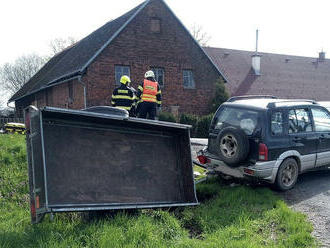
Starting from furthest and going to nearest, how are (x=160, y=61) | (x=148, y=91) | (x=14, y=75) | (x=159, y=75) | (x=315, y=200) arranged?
(x=14, y=75) < (x=159, y=75) < (x=160, y=61) < (x=148, y=91) < (x=315, y=200)

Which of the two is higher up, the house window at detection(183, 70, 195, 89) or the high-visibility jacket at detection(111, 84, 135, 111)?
the house window at detection(183, 70, 195, 89)

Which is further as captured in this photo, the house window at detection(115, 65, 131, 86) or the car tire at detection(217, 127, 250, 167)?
the house window at detection(115, 65, 131, 86)

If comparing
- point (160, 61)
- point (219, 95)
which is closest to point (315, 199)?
point (160, 61)

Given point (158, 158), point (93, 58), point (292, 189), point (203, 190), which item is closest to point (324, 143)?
point (292, 189)

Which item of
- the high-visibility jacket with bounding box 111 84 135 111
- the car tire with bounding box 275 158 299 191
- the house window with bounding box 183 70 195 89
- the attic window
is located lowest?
the car tire with bounding box 275 158 299 191

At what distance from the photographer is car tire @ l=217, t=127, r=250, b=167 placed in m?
5.14

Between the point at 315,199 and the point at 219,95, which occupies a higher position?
the point at 219,95

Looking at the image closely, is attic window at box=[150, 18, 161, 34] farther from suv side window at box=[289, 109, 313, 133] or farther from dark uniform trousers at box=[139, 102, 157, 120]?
suv side window at box=[289, 109, 313, 133]

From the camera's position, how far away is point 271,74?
28125 mm

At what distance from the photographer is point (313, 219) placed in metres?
4.35

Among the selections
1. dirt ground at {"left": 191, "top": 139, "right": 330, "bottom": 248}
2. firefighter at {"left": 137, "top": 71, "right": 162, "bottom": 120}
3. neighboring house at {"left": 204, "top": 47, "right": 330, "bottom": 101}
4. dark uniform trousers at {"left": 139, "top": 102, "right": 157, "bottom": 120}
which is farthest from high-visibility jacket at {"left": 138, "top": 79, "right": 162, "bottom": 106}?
neighboring house at {"left": 204, "top": 47, "right": 330, "bottom": 101}

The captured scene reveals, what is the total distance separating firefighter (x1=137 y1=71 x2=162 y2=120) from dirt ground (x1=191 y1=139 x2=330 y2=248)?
4067mm

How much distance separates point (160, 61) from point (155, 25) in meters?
2.27

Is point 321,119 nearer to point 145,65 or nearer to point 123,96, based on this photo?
point 123,96
